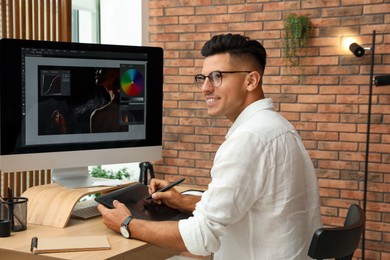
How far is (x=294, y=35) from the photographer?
14.0 feet

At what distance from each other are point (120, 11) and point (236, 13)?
1140mm

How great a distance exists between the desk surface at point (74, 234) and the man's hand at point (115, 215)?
4 cm

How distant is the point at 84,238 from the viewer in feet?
6.41

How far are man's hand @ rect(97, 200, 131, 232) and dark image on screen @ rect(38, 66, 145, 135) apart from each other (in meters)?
0.47

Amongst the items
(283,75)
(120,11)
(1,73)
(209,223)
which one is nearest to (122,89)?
(1,73)

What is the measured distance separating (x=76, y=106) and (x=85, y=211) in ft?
1.39

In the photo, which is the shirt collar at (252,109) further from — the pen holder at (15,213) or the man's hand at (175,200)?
the pen holder at (15,213)

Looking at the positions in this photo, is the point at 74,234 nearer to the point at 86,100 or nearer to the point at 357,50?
the point at 86,100

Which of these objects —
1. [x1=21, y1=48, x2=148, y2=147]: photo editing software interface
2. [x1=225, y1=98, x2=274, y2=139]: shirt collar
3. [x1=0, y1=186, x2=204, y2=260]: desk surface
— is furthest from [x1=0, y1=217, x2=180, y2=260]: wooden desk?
[x1=225, y1=98, x2=274, y2=139]: shirt collar

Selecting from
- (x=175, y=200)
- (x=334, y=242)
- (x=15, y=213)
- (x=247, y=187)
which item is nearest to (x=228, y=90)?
(x=247, y=187)

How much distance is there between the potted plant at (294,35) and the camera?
425cm

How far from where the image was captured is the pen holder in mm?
2066

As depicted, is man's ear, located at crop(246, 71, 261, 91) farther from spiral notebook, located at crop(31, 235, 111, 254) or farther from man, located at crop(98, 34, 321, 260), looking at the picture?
spiral notebook, located at crop(31, 235, 111, 254)

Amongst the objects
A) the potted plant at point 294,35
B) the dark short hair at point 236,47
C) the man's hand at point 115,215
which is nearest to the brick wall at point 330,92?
the potted plant at point 294,35
